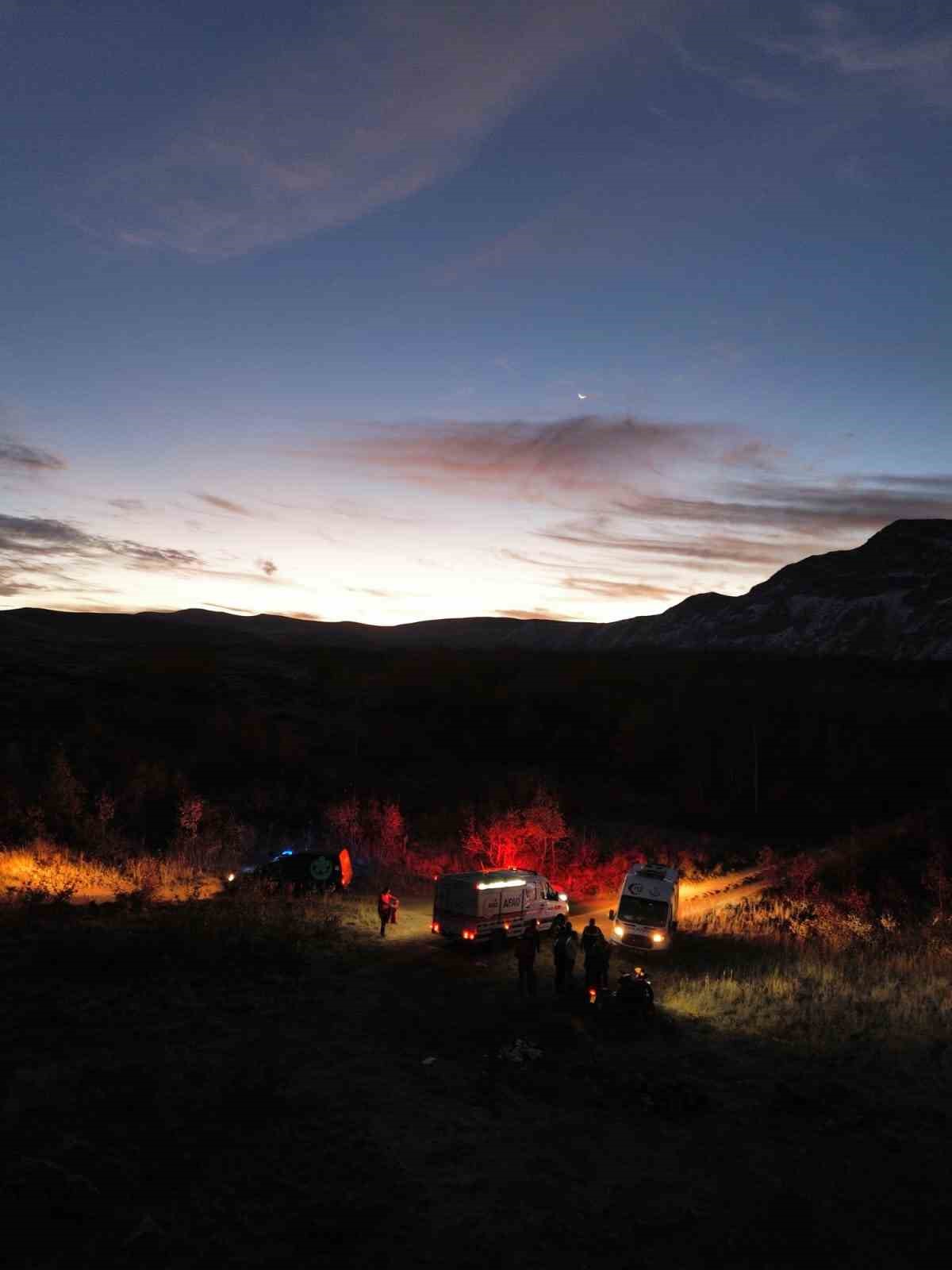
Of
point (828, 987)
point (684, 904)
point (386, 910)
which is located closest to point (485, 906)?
point (386, 910)

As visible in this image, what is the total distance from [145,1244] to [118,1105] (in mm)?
3605

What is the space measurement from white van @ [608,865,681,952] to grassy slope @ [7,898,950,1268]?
7.11 meters

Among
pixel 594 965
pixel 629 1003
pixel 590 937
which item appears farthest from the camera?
pixel 590 937

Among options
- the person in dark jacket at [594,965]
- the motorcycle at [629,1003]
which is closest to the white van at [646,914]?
the person in dark jacket at [594,965]

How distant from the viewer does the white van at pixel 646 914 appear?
26.5 m

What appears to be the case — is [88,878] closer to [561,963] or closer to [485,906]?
[485,906]

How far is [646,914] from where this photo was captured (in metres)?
26.9

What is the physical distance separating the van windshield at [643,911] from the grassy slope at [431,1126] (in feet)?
23.7

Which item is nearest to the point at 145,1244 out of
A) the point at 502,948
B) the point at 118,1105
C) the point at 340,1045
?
the point at 118,1105

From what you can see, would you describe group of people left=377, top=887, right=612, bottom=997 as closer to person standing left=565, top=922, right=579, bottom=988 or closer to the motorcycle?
person standing left=565, top=922, right=579, bottom=988

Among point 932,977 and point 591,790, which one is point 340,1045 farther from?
point 591,790

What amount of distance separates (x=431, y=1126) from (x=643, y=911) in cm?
1657

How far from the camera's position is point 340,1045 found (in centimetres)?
1483

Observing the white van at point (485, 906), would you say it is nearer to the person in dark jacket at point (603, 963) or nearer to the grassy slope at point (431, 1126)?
the grassy slope at point (431, 1126)
